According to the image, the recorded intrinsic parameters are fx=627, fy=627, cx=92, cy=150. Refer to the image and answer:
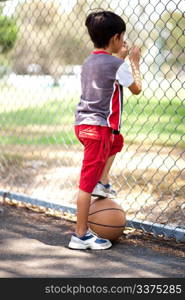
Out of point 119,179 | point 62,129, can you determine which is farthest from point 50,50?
point 119,179

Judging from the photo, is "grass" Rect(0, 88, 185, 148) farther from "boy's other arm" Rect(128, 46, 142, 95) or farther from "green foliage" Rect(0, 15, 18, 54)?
"boy's other arm" Rect(128, 46, 142, 95)

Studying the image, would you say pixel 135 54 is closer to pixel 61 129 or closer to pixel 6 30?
pixel 61 129

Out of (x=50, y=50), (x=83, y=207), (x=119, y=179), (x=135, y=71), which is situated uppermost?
(x=135, y=71)

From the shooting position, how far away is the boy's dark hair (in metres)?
4.47

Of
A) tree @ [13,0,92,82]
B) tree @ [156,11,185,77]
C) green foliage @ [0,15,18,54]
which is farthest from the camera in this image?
→ tree @ [13,0,92,82]

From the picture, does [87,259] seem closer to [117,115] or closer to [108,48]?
[117,115]

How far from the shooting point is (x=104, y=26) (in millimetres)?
4465

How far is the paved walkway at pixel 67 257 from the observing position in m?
4.14

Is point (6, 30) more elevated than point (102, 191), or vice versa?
point (102, 191)

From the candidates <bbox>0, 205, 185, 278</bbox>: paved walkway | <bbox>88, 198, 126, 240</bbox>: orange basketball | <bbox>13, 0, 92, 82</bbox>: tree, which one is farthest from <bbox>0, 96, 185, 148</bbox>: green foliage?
<bbox>13, 0, 92, 82</bbox>: tree

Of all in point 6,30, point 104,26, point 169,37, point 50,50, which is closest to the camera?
point 104,26

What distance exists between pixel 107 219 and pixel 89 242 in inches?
8.5

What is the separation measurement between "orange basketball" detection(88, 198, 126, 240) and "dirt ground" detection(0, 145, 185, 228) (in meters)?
0.52

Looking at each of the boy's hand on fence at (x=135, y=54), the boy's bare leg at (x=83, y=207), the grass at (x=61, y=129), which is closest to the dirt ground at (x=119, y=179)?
the grass at (x=61, y=129)
